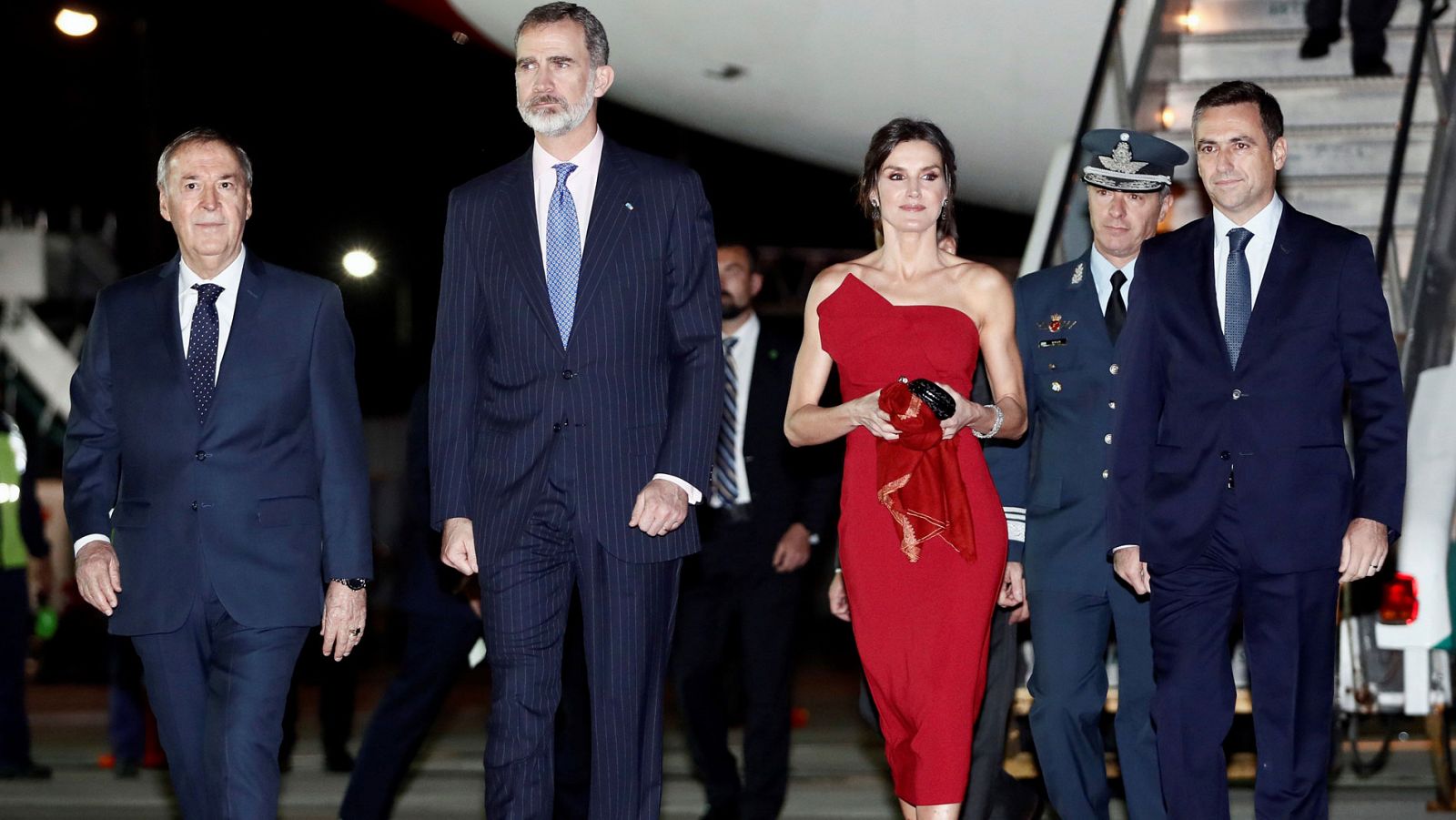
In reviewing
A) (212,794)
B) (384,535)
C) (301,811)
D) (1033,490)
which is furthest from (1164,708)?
(384,535)

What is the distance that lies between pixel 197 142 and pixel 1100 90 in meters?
4.74

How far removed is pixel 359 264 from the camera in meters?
18.7

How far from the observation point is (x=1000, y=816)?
4.96 m

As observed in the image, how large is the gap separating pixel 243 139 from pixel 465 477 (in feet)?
30.5

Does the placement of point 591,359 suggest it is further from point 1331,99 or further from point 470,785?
point 1331,99

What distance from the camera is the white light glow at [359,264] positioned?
60.3ft

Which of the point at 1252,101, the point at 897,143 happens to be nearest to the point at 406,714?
the point at 897,143

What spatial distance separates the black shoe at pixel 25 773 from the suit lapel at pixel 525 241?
4.79 metres

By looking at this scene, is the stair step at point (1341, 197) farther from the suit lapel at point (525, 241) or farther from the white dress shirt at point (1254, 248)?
the suit lapel at point (525, 241)

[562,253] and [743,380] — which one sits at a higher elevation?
[562,253]

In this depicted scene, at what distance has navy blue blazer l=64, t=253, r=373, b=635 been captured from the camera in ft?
13.1

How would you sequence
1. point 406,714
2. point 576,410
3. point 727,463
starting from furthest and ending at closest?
point 727,463 < point 406,714 < point 576,410

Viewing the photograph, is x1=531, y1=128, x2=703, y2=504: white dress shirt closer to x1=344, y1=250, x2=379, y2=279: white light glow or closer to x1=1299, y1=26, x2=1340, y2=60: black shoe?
x1=1299, y1=26, x2=1340, y2=60: black shoe

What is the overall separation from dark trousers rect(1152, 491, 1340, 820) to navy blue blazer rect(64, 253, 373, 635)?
1.92m
